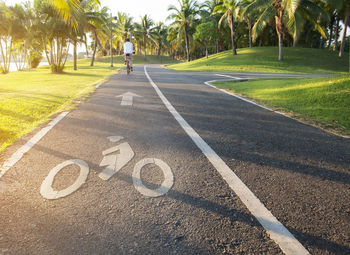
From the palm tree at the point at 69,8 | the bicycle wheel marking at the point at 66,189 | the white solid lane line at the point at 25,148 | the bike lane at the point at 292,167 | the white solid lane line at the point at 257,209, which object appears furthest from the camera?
the palm tree at the point at 69,8

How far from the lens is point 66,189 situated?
2.51m

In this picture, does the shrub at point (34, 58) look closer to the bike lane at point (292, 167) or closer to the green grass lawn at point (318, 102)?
the green grass lawn at point (318, 102)

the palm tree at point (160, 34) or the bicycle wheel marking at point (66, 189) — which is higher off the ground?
the palm tree at point (160, 34)

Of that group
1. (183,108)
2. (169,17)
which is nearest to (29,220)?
(183,108)

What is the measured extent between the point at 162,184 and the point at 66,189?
0.98 metres

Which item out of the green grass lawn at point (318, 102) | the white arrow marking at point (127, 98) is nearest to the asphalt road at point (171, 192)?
the green grass lawn at point (318, 102)

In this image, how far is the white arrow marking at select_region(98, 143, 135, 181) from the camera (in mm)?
2854

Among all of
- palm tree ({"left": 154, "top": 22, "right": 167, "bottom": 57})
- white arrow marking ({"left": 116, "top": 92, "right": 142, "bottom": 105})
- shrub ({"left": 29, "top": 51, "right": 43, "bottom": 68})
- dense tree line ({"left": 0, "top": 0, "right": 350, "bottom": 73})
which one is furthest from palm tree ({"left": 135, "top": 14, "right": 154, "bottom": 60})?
white arrow marking ({"left": 116, "top": 92, "right": 142, "bottom": 105})

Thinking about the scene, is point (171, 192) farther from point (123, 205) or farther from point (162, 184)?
point (123, 205)

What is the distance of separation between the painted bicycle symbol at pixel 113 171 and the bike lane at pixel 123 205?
12 mm

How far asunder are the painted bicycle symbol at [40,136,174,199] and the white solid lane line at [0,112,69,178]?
0.61 meters

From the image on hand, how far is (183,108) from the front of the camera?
20.8 feet

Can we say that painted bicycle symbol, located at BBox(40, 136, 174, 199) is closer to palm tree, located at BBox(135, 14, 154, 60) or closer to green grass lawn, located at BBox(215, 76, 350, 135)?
green grass lawn, located at BBox(215, 76, 350, 135)

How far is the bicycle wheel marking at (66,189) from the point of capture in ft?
7.96
